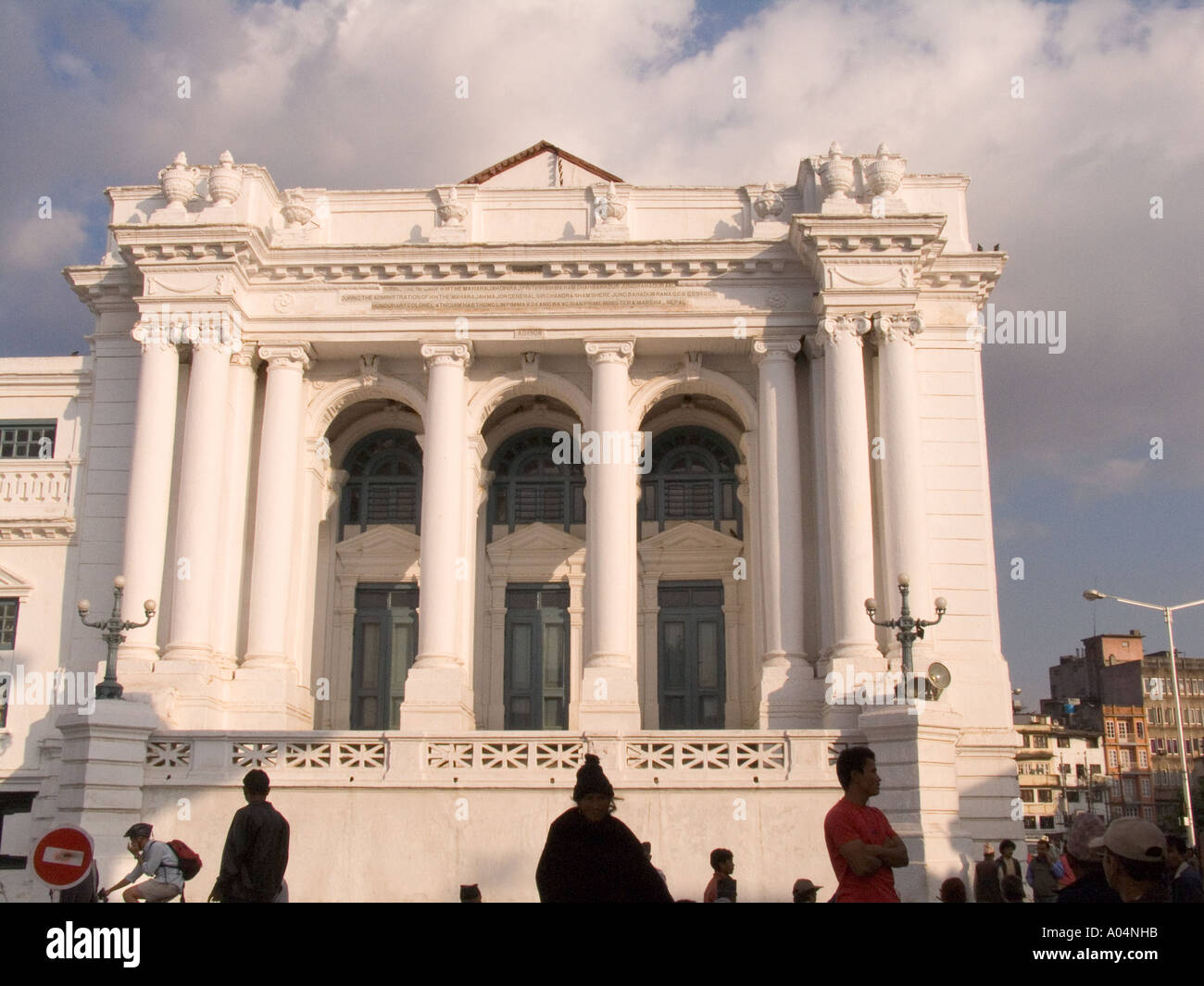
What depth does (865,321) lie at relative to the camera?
29.1 meters

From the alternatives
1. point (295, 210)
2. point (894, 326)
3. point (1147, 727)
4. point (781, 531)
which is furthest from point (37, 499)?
point (1147, 727)

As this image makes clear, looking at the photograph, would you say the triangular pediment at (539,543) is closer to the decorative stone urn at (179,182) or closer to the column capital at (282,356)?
the column capital at (282,356)

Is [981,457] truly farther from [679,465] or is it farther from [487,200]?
[487,200]

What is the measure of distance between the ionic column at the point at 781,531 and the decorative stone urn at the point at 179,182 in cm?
1364

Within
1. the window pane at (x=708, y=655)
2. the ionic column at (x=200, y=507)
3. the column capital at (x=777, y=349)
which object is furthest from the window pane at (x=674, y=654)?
the ionic column at (x=200, y=507)

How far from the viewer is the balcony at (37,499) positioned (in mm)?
30484

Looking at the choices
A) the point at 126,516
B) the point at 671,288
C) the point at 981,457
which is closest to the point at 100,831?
the point at 126,516

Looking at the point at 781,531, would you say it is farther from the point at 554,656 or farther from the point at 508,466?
the point at 508,466

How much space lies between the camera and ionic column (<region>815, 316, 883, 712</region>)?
89.5 ft

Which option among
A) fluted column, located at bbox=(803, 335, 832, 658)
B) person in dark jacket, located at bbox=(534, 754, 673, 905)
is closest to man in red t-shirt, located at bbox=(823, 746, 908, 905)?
person in dark jacket, located at bbox=(534, 754, 673, 905)

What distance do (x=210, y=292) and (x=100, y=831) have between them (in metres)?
12.6

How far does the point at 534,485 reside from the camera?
3412cm

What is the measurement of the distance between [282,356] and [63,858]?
2043 cm

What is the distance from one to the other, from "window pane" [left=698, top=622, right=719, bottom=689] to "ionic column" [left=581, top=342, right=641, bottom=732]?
3.99 metres
